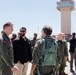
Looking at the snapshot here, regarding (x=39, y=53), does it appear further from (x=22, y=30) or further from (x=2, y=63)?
(x=22, y=30)

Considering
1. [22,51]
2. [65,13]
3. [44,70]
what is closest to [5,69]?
[44,70]

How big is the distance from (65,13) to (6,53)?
298ft

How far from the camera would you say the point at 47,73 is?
597 cm

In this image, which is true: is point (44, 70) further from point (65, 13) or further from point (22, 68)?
point (65, 13)

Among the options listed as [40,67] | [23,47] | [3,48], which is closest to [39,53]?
[40,67]

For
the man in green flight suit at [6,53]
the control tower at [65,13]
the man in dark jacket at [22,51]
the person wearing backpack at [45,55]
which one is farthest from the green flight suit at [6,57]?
the control tower at [65,13]

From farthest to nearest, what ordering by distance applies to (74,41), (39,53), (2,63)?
(74,41) → (2,63) → (39,53)

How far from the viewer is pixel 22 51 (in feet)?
28.6

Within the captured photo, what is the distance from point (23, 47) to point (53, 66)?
2.81 m

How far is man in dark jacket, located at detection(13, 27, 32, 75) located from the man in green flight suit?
7.30 feet

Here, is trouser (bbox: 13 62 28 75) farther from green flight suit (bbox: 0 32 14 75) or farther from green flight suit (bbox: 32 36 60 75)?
green flight suit (bbox: 32 36 60 75)

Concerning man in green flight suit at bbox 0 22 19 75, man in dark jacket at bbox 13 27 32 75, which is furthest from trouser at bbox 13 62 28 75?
man in green flight suit at bbox 0 22 19 75

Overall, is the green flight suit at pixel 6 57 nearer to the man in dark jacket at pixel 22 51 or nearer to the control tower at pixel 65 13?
the man in dark jacket at pixel 22 51

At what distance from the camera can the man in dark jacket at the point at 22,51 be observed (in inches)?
344
